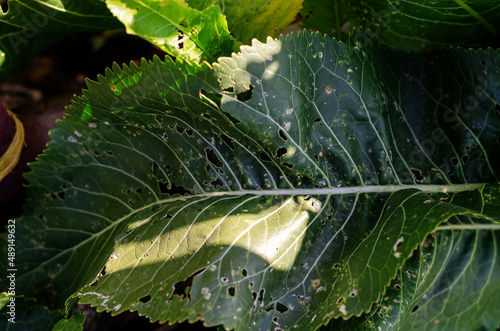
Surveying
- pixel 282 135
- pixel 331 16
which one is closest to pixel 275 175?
pixel 282 135

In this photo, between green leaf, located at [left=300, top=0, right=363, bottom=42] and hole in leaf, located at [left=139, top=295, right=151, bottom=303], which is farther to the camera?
green leaf, located at [left=300, top=0, right=363, bottom=42]

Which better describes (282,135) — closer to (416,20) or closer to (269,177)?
(269,177)

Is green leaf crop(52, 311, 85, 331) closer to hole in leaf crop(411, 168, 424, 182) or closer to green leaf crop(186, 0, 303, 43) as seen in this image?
green leaf crop(186, 0, 303, 43)

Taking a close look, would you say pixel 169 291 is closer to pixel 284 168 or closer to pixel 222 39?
pixel 284 168

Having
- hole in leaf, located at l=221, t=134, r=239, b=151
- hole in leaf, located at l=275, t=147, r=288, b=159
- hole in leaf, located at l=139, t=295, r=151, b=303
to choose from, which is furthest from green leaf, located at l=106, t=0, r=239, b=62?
hole in leaf, located at l=139, t=295, r=151, b=303

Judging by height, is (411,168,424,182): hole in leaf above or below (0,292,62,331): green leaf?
above

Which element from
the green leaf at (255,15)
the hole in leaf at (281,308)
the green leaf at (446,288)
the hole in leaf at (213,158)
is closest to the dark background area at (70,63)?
the green leaf at (255,15)

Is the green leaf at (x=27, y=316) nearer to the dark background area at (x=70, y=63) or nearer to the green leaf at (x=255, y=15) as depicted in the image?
the dark background area at (x=70, y=63)
